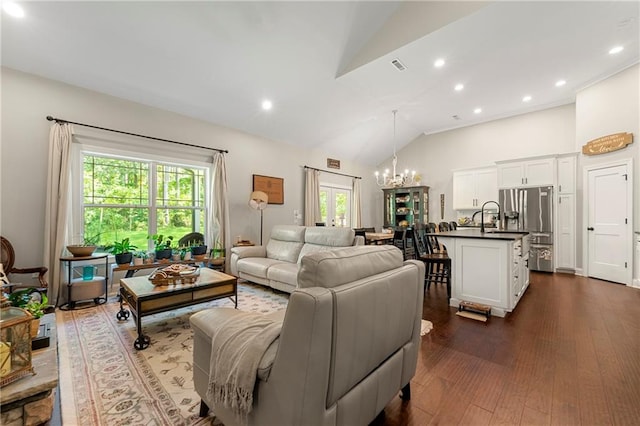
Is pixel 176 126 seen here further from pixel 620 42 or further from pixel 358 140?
pixel 620 42

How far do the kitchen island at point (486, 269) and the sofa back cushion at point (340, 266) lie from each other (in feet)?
7.28

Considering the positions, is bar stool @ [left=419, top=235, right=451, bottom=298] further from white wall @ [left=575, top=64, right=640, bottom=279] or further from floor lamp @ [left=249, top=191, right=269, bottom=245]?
white wall @ [left=575, top=64, right=640, bottom=279]

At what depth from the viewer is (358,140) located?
7.07 metres

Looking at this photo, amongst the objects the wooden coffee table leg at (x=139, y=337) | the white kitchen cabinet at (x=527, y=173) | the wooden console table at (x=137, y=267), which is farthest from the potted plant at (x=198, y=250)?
the white kitchen cabinet at (x=527, y=173)

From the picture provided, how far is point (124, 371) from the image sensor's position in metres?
1.93

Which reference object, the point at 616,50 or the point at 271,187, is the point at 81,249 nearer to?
the point at 271,187

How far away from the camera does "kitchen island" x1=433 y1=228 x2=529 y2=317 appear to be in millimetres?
2898

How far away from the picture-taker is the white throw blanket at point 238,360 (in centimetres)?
101

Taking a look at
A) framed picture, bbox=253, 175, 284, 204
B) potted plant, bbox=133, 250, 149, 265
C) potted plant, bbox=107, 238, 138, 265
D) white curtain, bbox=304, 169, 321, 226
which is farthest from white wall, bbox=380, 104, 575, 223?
potted plant, bbox=107, 238, 138, 265

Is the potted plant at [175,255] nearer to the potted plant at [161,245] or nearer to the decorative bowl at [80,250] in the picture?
the potted plant at [161,245]

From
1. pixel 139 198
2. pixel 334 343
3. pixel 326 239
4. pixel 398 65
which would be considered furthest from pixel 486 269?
pixel 139 198

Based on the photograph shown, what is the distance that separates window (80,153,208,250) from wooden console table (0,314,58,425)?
9.74 feet

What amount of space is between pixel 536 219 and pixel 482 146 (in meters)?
2.30

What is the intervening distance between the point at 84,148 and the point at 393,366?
4705mm
